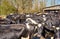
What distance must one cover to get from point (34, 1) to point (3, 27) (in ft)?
77.3

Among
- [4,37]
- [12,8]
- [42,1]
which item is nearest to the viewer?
[4,37]

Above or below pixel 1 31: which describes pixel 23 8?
below

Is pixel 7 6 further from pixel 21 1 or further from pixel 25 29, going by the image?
pixel 25 29

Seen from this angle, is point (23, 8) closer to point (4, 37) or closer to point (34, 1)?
point (34, 1)

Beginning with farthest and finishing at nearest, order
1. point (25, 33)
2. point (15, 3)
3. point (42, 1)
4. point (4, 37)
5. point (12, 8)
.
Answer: point (42, 1)
point (15, 3)
point (12, 8)
point (25, 33)
point (4, 37)

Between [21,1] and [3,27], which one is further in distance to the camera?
[21,1]

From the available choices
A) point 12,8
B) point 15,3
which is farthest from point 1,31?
point 15,3

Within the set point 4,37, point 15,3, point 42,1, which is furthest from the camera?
point 42,1

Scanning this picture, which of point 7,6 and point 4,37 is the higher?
point 4,37

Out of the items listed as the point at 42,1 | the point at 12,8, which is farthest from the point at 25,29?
the point at 42,1

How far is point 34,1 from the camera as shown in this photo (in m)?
26.0

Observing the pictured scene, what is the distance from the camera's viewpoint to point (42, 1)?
26109 millimetres

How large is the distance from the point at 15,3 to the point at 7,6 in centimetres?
201

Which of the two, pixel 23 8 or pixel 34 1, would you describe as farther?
pixel 34 1
